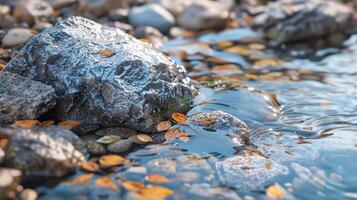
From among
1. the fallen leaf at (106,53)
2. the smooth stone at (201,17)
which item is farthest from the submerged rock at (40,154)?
the smooth stone at (201,17)

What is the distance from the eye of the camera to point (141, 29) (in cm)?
622

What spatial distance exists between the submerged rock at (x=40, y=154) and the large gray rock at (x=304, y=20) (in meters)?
4.39

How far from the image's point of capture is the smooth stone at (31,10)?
6004 mm

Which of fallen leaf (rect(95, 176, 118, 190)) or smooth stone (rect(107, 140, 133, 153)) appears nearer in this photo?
fallen leaf (rect(95, 176, 118, 190))

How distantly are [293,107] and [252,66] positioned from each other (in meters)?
1.31

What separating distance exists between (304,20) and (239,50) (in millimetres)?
1169

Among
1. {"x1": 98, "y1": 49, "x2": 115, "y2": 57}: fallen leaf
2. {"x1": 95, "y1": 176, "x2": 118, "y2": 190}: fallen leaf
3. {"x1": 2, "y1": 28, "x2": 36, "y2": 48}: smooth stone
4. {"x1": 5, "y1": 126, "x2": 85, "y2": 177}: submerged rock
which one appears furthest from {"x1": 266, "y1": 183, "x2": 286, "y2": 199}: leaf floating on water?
{"x1": 2, "y1": 28, "x2": 36, "y2": 48}: smooth stone

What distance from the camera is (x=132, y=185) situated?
10.0 ft

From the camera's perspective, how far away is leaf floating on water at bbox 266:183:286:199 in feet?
10.1

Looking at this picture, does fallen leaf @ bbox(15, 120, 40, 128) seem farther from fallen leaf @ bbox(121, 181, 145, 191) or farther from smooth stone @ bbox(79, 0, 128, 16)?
smooth stone @ bbox(79, 0, 128, 16)

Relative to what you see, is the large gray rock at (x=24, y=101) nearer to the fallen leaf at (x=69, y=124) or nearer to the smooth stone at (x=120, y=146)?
the fallen leaf at (x=69, y=124)

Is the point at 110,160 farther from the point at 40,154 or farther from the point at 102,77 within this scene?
the point at 102,77

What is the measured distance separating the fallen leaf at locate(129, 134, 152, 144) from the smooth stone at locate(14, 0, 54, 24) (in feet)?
10.1

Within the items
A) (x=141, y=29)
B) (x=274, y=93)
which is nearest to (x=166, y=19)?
(x=141, y=29)
